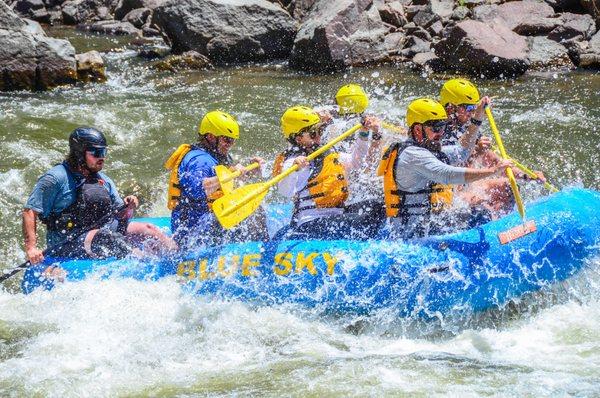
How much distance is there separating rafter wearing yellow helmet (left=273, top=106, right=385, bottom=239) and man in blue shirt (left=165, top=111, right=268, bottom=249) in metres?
0.46

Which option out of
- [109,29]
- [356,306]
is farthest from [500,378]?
[109,29]

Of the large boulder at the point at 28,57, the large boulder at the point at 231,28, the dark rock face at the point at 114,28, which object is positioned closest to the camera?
the large boulder at the point at 28,57

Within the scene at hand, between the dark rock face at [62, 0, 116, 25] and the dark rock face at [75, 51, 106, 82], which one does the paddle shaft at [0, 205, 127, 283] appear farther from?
the dark rock face at [62, 0, 116, 25]

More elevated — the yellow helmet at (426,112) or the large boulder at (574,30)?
the yellow helmet at (426,112)

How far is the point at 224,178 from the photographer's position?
247 inches

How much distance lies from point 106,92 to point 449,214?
8.33 meters

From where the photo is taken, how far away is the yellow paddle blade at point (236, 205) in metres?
6.16

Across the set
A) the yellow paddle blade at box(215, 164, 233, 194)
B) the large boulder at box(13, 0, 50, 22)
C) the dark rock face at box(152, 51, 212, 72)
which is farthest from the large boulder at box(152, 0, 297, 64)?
the yellow paddle blade at box(215, 164, 233, 194)

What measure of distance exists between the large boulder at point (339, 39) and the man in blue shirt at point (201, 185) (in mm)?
7833

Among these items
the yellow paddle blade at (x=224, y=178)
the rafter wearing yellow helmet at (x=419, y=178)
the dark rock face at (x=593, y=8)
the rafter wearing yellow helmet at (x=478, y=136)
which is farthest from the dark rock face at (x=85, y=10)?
the rafter wearing yellow helmet at (x=419, y=178)

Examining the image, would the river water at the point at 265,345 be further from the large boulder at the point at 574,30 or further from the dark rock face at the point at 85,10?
the dark rock face at the point at 85,10

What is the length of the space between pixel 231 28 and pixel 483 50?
496 centimetres

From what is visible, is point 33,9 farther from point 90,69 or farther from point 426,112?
point 426,112

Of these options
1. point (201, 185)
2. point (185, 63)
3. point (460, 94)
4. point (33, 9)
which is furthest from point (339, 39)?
point (33, 9)
